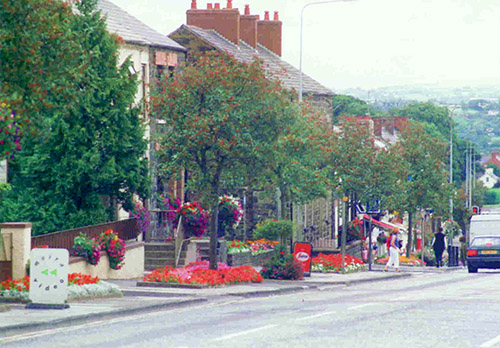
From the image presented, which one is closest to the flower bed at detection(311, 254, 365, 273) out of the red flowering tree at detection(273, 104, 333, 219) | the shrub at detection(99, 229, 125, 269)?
the red flowering tree at detection(273, 104, 333, 219)

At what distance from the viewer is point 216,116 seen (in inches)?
1158

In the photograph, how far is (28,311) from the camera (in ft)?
62.9

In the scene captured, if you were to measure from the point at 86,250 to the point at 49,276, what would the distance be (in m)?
9.57

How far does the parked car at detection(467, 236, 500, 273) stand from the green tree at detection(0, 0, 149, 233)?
60.6 feet

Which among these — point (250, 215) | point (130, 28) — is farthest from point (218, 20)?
point (130, 28)

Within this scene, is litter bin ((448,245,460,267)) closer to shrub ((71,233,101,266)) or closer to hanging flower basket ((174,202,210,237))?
hanging flower basket ((174,202,210,237))

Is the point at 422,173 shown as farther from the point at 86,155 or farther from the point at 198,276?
the point at 198,276

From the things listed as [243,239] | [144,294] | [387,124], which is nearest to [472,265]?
[243,239]

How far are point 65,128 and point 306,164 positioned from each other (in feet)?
32.5

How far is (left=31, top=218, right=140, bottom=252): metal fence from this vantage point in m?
27.4

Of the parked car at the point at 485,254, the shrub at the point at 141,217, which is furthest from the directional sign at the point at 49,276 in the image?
the parked car at the point at 485,254

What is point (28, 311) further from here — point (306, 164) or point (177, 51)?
point (177, 51)

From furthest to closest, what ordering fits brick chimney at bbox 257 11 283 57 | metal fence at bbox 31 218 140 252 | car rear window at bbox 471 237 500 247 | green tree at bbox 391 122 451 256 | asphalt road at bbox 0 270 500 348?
green tree at bbox 391 122 451 256 → brick chimney at bbox 257 11 283 57 → car rear window at bbox 471 237 500 247 → metal fence at bbox 31 218 140 252 → asphalt road at bbox 0 270 500 348

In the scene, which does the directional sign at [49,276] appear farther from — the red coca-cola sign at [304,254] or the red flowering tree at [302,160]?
the red coca-cola sign at [304,254]
